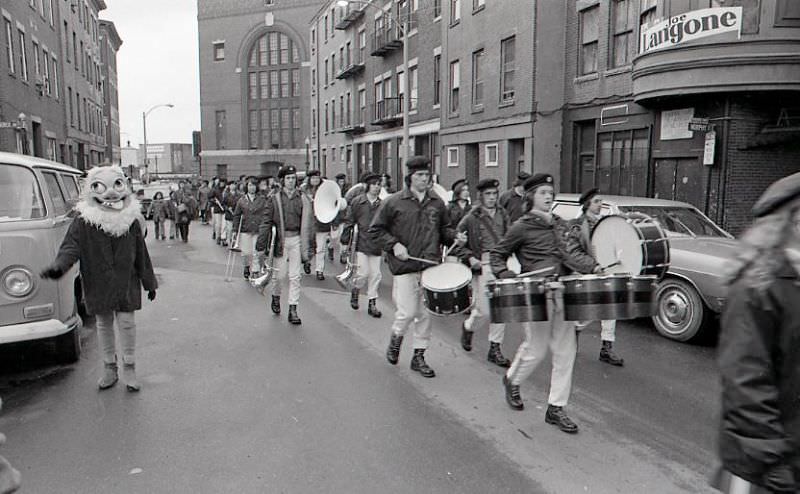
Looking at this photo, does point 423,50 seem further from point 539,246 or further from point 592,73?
point 539,246

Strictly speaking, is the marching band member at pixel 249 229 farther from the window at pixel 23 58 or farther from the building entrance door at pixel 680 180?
the window at pixel 23 58

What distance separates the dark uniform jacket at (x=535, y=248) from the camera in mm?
5094

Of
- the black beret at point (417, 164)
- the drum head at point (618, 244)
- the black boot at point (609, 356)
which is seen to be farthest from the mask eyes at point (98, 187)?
the black boot at point (609, 356)

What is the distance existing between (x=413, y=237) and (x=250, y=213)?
6979 mm

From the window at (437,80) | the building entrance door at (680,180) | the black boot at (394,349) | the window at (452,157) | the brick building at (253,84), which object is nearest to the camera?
the black boot at (394,349)

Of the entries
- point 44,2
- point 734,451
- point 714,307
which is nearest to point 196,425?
point 734,451

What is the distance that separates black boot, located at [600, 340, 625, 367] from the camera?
21.8 ft

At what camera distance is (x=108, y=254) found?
18.6 ft

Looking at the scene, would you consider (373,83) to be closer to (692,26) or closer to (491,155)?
(491,155)

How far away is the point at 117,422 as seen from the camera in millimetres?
5035

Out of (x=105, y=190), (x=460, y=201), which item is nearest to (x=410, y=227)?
(x=460, y=201)

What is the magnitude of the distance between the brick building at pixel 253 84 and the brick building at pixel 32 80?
30.4 m

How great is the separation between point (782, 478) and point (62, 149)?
34815 mm

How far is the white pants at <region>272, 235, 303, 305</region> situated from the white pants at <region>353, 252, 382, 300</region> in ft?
3.54
